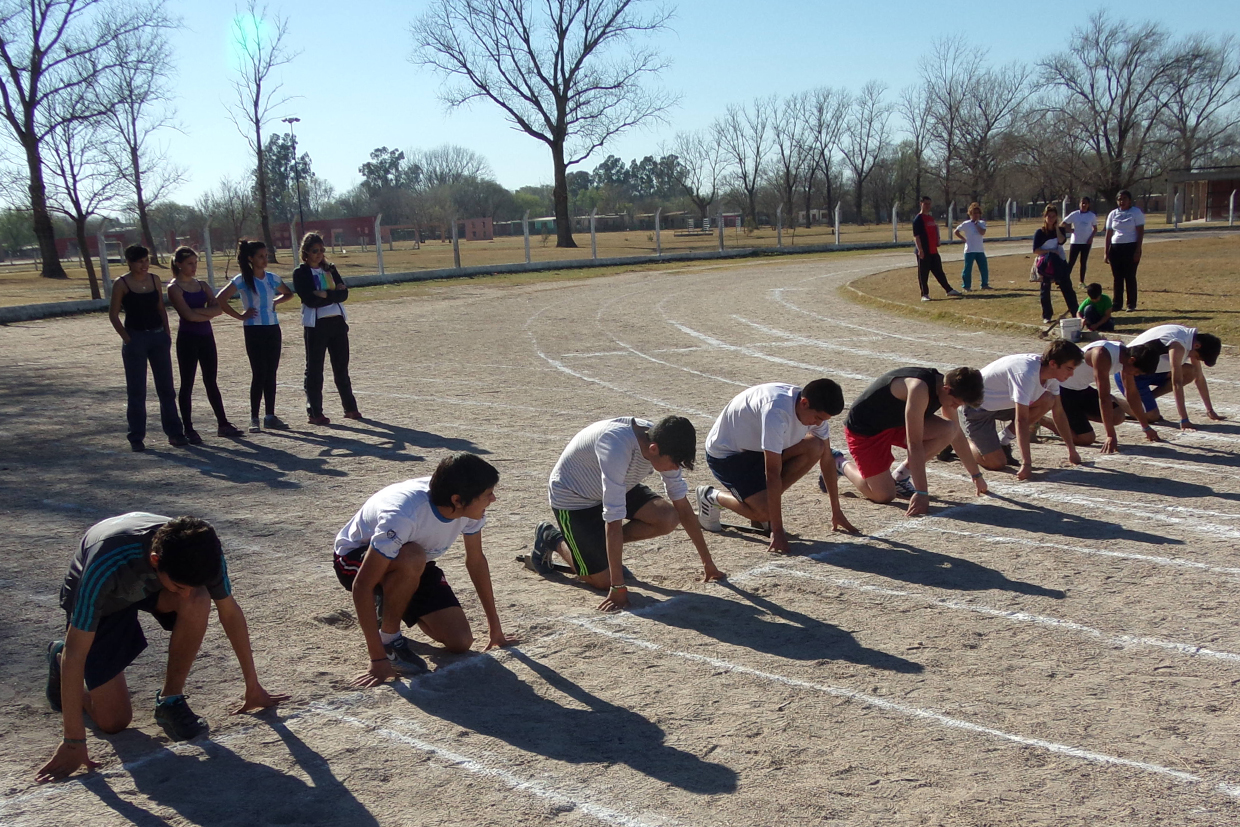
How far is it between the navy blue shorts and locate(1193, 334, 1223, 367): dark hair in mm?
4579

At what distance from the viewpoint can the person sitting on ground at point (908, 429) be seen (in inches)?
272

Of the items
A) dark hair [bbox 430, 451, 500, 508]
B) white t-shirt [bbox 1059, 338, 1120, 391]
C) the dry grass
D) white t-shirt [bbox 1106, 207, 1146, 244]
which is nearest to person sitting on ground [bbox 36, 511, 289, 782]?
dark hair [bbox 430, 451, 500, 508]

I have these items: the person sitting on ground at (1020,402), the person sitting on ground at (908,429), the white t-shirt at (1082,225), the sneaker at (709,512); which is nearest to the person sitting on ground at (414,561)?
the sneaker at (709,512)

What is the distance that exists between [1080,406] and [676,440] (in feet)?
17.3

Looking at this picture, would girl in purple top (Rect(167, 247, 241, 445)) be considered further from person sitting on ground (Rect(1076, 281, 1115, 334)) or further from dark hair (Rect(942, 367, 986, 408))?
person sitting on ground (Rect(1076, 281, 1115, 334))

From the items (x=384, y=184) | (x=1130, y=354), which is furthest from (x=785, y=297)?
(x=384, y=184)

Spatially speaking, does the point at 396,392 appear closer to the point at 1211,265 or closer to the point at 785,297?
the point at 785,297

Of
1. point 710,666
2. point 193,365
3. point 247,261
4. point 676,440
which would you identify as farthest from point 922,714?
point 247,261

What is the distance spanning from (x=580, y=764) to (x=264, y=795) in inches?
45.6

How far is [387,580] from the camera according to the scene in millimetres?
4781

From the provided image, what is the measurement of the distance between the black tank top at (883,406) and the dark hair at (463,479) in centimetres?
362

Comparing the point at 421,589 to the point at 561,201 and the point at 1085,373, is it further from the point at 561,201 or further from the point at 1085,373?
the point at 561,201

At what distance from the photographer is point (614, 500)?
5375mm

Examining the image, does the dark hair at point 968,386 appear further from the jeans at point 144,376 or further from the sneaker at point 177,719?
the jeans at point 144,376
